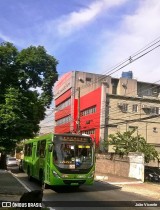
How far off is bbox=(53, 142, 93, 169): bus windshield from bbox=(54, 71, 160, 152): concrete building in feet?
101

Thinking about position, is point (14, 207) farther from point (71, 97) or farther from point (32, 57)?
point (71, 97)

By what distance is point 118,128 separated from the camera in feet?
202

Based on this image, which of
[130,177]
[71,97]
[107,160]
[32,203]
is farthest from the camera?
[71,97]

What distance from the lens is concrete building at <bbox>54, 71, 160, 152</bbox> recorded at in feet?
199

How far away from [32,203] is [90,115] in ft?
175

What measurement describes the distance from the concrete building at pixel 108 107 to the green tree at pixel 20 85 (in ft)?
59.9

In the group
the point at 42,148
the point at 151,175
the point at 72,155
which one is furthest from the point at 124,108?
the point at 72,155

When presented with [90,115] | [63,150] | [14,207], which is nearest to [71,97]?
[90,115]

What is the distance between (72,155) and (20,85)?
48.4 feet

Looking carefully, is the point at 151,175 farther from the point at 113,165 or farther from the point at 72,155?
the point at 72,155

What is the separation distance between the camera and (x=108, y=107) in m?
61.3

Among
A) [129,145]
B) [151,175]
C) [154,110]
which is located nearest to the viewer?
[151,175]

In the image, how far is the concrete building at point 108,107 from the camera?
2392 inches

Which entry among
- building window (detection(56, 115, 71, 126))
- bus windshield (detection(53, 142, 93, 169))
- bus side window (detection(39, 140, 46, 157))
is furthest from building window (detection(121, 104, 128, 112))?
bus windshield (detection(53, 142, 93, 169))
